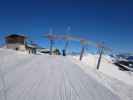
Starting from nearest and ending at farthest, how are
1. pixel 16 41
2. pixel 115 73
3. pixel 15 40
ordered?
pixel 115 73 → pixel 16 41 → pixel 15 40

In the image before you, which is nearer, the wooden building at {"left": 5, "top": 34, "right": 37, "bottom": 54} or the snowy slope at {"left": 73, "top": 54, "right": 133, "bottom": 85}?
the snowy slope at {"left": 73, "top": 54, "right": 133, "bottom": 85}

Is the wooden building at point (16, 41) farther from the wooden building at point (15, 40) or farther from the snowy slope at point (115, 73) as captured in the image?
the snowy slope at point (115, 73)

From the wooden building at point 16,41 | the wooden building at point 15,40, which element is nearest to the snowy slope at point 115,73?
the wooden building at point 16,41

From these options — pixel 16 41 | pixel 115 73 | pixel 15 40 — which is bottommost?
pixel 115 73

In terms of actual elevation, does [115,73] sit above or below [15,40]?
below

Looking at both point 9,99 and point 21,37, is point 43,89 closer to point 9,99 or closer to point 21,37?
point 9,99

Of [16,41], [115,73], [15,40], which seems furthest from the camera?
[15,40]

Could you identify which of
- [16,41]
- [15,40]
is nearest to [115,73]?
[16,41]

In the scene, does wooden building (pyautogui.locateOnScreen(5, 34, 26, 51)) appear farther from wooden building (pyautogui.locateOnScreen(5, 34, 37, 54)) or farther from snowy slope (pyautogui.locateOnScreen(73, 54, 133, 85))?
snowy slope (pyautogui.locateOnScreen(73, 54, 133, 85))

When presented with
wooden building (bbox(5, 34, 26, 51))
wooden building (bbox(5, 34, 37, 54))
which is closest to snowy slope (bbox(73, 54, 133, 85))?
wooden building (bbox(5, 34, 37, 54))

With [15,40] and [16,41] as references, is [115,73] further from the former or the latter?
[15,40]

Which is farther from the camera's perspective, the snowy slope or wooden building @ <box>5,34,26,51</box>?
wooden building @ <box>5,34,26,51</box>

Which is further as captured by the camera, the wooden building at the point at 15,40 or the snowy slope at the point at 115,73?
the wooden building at the point at 15,40

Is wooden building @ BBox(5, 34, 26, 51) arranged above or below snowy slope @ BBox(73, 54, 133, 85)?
above
